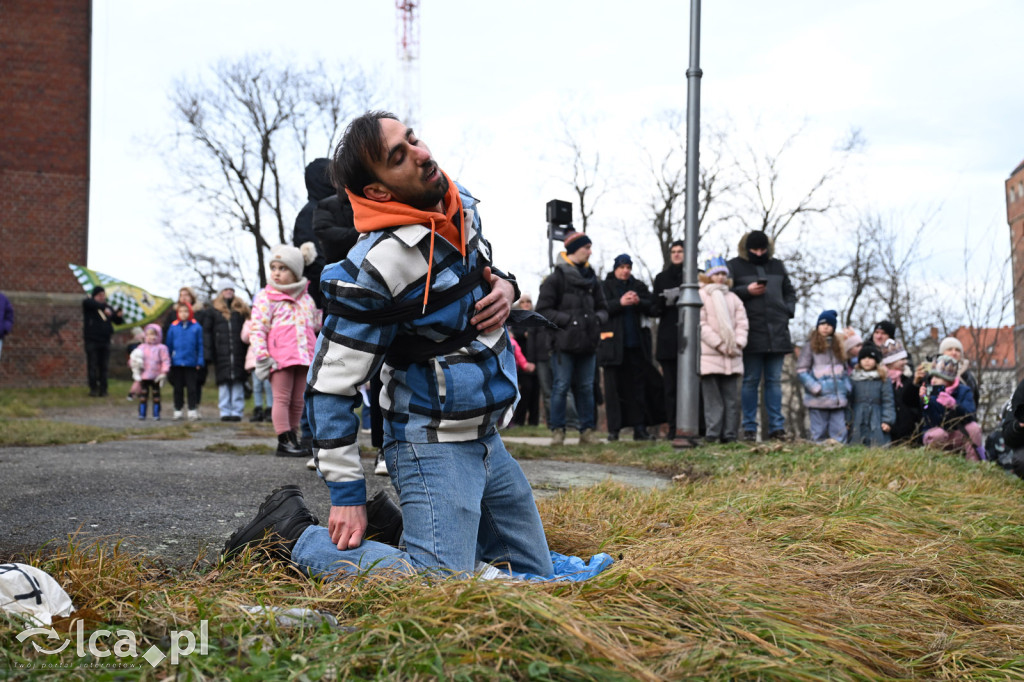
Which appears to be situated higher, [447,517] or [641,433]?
[447,517]

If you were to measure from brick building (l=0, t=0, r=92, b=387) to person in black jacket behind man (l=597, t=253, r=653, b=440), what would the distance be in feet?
50.6

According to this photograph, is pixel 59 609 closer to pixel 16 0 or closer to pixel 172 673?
pixel 172 673

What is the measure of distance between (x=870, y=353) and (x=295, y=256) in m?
6.97

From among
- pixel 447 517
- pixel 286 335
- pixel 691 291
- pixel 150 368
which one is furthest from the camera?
pixel 150 368

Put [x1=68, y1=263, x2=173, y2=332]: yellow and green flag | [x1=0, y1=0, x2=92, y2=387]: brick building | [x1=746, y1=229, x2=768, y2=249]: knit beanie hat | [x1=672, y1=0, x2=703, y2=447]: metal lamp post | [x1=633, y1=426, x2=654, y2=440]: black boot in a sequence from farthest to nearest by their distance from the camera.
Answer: [x1=0, y1=0, x2=92, y2=387]: brick building < [x1=68, y1=263, x2=173, y2=332]: yellow and green flag < [x1=633, y1=426, x2=654, y2=440]: black boot < [x1=746, y1=229, x2=768, y2=249]: knit beanie hat < [x1=672, y1=0, x2=703, y2=447]: metal lamp post

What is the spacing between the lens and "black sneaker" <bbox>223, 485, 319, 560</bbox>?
296cm

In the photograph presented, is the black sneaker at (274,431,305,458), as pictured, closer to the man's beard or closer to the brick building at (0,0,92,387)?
the man's beard

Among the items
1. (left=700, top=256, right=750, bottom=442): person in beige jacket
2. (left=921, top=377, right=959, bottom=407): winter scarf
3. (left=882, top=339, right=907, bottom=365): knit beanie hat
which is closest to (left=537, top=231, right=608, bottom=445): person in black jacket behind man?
(left=700, top=256, right=750, bottom=442): person in beige jacket

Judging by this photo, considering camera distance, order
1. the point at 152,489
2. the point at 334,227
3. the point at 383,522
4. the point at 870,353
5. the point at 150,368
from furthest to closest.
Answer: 1. the point at 150,368
2. the point at 870,353
3. the point at 334,227
4. the point at 152,489
5. the point at 383,522

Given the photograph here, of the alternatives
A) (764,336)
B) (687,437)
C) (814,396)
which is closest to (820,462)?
(687,437)

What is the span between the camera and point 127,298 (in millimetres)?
19000

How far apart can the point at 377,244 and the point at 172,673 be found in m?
1.33

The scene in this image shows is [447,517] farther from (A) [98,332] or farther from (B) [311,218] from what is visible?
(A) [98,332]

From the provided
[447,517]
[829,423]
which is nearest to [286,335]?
[447,517]
